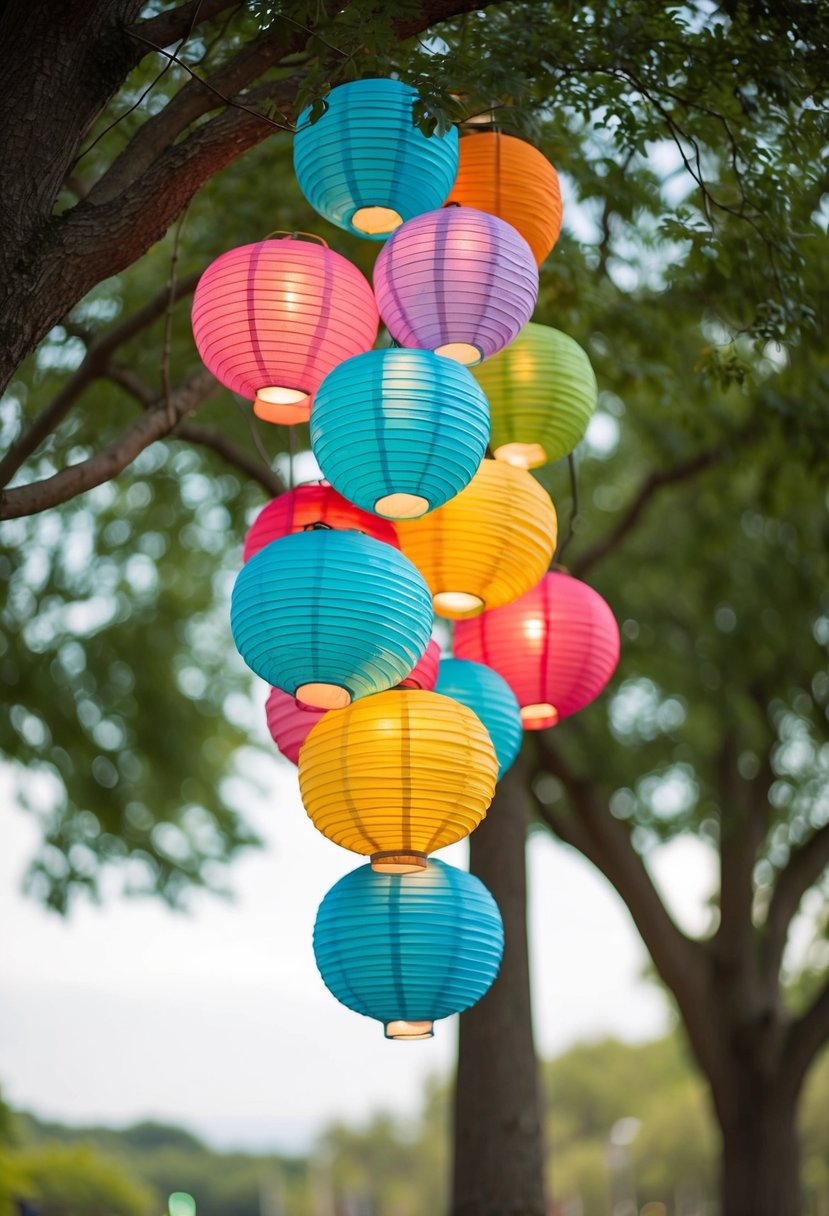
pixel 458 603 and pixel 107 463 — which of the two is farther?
pixel 107 463

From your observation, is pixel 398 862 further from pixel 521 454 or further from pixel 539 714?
pixel 521 454

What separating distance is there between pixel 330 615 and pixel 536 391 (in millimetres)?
1410

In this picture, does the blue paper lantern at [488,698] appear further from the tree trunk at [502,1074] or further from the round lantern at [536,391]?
the tree trunk at [502,1074]

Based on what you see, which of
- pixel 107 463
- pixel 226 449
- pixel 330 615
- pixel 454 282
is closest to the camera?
pixel 330 615

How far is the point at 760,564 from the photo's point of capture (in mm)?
11266

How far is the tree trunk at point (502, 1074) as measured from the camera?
7.38 m

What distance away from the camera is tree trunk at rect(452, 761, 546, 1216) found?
7379mm

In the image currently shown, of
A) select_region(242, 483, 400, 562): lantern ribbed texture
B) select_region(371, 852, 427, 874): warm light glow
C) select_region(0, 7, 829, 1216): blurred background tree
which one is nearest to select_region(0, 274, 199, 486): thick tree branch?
select_region(0, 7, 829, 1216): blurred background tree

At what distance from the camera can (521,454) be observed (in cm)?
439

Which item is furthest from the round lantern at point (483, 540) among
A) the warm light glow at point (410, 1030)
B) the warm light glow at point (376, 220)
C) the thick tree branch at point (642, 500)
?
the thick tree branch at point (642, 500)

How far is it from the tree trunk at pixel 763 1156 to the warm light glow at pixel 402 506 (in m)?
7.85

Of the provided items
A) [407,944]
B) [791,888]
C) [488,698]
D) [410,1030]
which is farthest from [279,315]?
[791,888]

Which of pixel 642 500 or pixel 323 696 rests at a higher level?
pixel 323 696

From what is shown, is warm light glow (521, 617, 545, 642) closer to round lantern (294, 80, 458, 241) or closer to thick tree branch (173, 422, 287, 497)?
round lantern (294, 80, 458, 241)
